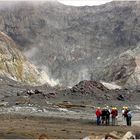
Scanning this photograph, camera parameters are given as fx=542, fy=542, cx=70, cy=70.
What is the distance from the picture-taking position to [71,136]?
3300cm

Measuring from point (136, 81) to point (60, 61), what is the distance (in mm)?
39282

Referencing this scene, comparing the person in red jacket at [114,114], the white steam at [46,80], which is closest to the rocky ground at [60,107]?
the person in red jacket at [114,114]

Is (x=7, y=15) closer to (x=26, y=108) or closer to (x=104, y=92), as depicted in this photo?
(x=104, y=92)

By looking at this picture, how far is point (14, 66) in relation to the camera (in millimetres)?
109750

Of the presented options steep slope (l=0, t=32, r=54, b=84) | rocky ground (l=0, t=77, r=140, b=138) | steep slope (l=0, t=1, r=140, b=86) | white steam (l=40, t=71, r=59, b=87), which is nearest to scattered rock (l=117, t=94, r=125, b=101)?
rocky ground (l=0, t=77, r=140, b=138)

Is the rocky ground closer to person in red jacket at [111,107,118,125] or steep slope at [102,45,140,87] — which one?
person in red jacket at [111,107,118,125]

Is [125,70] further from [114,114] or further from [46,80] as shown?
[114,114]

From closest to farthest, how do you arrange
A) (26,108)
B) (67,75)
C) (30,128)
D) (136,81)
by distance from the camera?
(30,128), (26,108), (136,81), (67,75)

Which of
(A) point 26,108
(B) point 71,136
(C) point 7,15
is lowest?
(B) point 71,136

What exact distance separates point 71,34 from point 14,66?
54.4m

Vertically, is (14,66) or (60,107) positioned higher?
(14,66)

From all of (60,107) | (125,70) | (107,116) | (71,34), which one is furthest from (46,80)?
(107,116)

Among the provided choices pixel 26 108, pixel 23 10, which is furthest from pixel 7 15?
pixel 26 108

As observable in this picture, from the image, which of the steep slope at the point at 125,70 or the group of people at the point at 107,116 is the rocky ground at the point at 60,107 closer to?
the group of people at the point at 107,116
